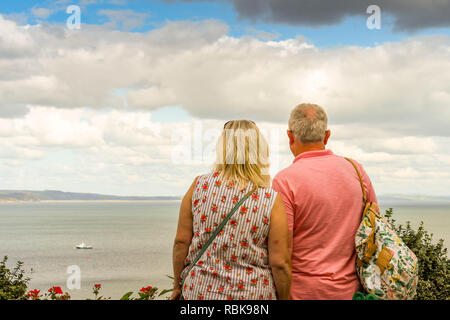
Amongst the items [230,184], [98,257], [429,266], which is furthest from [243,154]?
[98,257]

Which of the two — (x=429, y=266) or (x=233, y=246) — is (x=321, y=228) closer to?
(x=233, y=246)

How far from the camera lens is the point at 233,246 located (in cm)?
265

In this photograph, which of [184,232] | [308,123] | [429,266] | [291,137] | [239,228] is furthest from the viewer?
[429,266]

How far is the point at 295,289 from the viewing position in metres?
2.86

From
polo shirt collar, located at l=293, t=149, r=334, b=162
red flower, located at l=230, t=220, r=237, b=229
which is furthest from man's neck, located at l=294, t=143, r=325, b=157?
red flower, located at l=230, t=220, r=237, b=229

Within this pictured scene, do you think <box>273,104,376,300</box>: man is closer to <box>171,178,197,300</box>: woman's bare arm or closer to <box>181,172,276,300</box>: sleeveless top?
<box>181,172,276,300</box>: sleeveless top

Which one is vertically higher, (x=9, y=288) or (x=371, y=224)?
(x=371, y=224)

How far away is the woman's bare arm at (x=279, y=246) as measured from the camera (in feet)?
8.75

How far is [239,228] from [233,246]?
0.10m

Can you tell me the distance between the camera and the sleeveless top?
2650 mm
